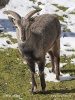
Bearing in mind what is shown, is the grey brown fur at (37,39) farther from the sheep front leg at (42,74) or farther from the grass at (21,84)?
the grass at (21,84)

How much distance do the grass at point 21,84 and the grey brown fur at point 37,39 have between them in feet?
1.70

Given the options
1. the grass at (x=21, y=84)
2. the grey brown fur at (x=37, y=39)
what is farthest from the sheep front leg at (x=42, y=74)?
the grass at (x=21, y=84)

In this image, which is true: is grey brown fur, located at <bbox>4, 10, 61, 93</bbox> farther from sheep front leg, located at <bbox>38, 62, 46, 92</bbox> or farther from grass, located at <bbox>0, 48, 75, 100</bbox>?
grass, located at <bbox>0, 48, 75, 100</bbox>

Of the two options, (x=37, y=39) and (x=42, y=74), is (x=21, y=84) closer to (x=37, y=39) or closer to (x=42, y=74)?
(x=42, y=74)

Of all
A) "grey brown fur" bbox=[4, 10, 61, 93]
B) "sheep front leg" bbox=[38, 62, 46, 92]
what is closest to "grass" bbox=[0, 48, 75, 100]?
"sheep front leg" bbox=[38, 62, 46, 92]

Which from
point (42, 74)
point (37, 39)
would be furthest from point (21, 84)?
point (37, 39)

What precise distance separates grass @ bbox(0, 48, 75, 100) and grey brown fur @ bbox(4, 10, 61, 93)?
20.4 inches

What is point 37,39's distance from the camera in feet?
44.5

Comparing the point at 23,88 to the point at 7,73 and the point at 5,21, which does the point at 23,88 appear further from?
the point at 5,21

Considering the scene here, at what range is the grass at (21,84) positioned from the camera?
1429 centimetres

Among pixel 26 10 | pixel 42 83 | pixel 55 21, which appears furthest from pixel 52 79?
pixel 26 10

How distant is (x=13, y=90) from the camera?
14898mm

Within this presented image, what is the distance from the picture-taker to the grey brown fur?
1227cm

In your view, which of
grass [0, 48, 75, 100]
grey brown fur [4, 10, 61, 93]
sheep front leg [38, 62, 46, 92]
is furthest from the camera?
grass [0, 48, 75, 100]
